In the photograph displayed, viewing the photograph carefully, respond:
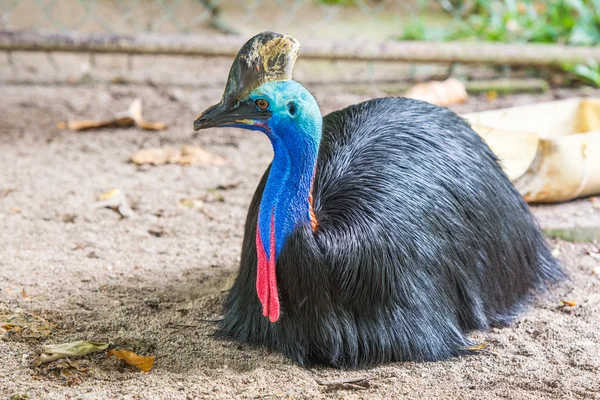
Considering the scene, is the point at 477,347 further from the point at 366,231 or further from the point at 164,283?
the point at 164,283

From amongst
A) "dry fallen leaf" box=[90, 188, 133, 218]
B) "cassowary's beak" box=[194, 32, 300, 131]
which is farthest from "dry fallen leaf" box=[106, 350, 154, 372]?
"dry fallen leaf" box=[90, 188, 133, 218]

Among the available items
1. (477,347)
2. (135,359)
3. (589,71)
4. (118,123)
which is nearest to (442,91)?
(589,71)

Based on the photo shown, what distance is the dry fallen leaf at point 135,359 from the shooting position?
249 cm

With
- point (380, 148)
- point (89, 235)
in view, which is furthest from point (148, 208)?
point (380, 148)

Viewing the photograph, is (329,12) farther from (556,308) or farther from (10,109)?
(556,308)

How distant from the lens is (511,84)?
5508 mm

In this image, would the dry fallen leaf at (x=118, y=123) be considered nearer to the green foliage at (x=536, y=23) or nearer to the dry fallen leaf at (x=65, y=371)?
the green foliage at (x=536, y=23)

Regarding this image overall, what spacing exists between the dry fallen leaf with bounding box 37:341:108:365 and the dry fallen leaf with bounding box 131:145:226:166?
72.9 inches

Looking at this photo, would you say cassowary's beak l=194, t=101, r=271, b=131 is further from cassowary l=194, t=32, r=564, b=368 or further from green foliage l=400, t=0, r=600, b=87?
green foliage l=400, t=0, r=600, b=87

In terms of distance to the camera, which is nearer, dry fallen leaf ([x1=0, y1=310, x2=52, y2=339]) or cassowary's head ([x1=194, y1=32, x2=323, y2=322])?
cassowary's head ([x1=194, y1=32, x2=323, y2=322])

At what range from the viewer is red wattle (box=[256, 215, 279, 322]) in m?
2.37

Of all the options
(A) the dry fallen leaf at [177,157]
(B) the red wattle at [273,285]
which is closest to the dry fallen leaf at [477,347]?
(B) the red wattle at [273,285]

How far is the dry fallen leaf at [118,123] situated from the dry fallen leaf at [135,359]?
240cm

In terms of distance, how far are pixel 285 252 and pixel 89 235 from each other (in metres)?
1.36
